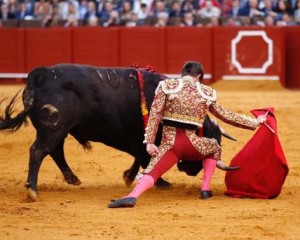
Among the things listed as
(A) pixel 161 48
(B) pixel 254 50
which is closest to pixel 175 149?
(B) pixel 254 50

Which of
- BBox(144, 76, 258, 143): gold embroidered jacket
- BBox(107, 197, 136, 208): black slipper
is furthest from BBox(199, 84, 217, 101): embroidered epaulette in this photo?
BBox(107, 197, 136, 208): black slipper

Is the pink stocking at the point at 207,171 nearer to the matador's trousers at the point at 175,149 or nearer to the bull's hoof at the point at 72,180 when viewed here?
the matador's trousers at the point at 175,149

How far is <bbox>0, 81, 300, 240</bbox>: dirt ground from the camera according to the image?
5.71 m

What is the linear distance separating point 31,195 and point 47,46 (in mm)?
9847

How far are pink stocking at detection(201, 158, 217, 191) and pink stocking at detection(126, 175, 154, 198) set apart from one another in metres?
0.51

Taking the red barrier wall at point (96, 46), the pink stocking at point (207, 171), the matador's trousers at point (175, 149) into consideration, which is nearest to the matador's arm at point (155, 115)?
the matador's trousers at point (175, 149)

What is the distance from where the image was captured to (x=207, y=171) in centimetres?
704

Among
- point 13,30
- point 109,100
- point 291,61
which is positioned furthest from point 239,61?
point 109,100

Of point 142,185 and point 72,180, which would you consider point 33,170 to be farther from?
point 142,185

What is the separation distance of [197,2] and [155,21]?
784 mm

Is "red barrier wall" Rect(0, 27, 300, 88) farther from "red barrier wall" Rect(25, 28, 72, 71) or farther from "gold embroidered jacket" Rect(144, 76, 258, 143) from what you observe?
"gold embroidered jacket" Rect(144, 76, 258, 143)

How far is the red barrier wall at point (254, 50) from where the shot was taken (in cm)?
1518

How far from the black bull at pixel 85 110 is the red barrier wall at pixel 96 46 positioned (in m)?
8.52

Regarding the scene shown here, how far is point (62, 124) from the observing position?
7188 millimetres
